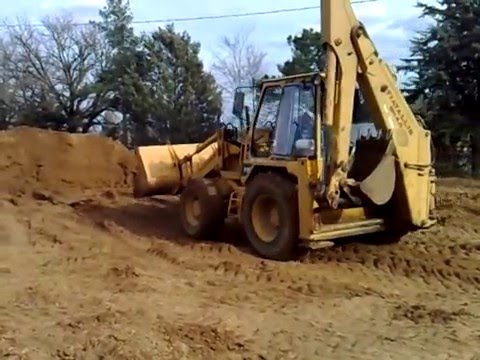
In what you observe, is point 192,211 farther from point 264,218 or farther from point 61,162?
point 61,162

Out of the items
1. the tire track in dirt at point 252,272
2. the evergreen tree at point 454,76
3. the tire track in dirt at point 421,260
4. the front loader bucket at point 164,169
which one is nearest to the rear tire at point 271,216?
the tire track in dirt at point 252,272

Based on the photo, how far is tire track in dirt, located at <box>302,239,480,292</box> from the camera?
311 inches

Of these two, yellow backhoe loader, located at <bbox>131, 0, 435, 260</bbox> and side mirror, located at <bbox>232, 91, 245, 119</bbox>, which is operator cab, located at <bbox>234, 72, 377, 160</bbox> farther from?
side mirror, located at <bbox>232, 91, 245, 119</bbox>

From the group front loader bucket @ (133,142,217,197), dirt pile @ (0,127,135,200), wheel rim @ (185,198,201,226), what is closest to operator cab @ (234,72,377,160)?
wheel rim @ (185,198,201,226)

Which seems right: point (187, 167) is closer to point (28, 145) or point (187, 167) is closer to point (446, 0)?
point (28, 145)

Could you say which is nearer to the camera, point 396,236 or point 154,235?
point 396,236

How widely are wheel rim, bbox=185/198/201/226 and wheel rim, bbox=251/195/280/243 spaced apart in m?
1.45

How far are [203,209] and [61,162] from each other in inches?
291

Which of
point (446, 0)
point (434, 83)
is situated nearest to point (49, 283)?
point (434, 83)

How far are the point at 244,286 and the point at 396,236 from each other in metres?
2.75

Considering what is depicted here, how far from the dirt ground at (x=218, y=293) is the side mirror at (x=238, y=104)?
1.83 metres

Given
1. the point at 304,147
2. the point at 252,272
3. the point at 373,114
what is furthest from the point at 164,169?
the point at 373,114

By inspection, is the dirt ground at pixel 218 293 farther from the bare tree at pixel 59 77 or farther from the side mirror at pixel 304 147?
the bare tree at pixel 59 77

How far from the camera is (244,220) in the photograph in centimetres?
948
